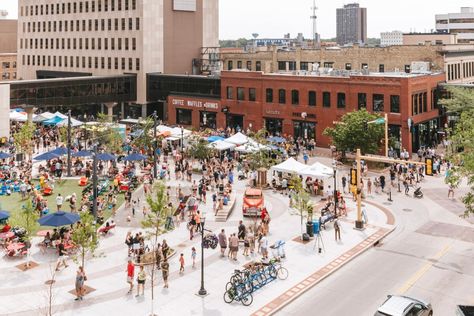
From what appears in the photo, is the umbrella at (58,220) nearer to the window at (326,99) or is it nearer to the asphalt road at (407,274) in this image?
the asphalt road at (407,274)

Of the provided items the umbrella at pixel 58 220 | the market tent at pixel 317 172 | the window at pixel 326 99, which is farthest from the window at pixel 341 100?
the umbrella at pixel 58 220

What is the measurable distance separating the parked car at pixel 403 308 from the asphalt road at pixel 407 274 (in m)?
2.04

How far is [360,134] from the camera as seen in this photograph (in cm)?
5175

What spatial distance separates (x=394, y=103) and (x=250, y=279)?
39.6 m

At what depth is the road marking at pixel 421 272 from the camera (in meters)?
24.5

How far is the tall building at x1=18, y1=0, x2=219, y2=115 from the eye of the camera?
85.3m

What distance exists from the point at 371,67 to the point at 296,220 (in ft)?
180

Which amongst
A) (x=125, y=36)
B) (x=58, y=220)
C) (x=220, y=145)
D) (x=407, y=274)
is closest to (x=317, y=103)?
(x=220, y=145)

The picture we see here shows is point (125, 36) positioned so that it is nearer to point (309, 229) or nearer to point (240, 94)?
point (240, 94)

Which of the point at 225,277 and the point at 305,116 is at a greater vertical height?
the point at 305,116

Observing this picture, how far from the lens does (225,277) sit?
25.8 m

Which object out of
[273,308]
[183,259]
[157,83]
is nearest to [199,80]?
[157,83]

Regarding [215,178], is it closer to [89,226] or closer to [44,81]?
[89,226]

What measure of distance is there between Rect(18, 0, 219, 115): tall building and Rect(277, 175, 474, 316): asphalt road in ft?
197
